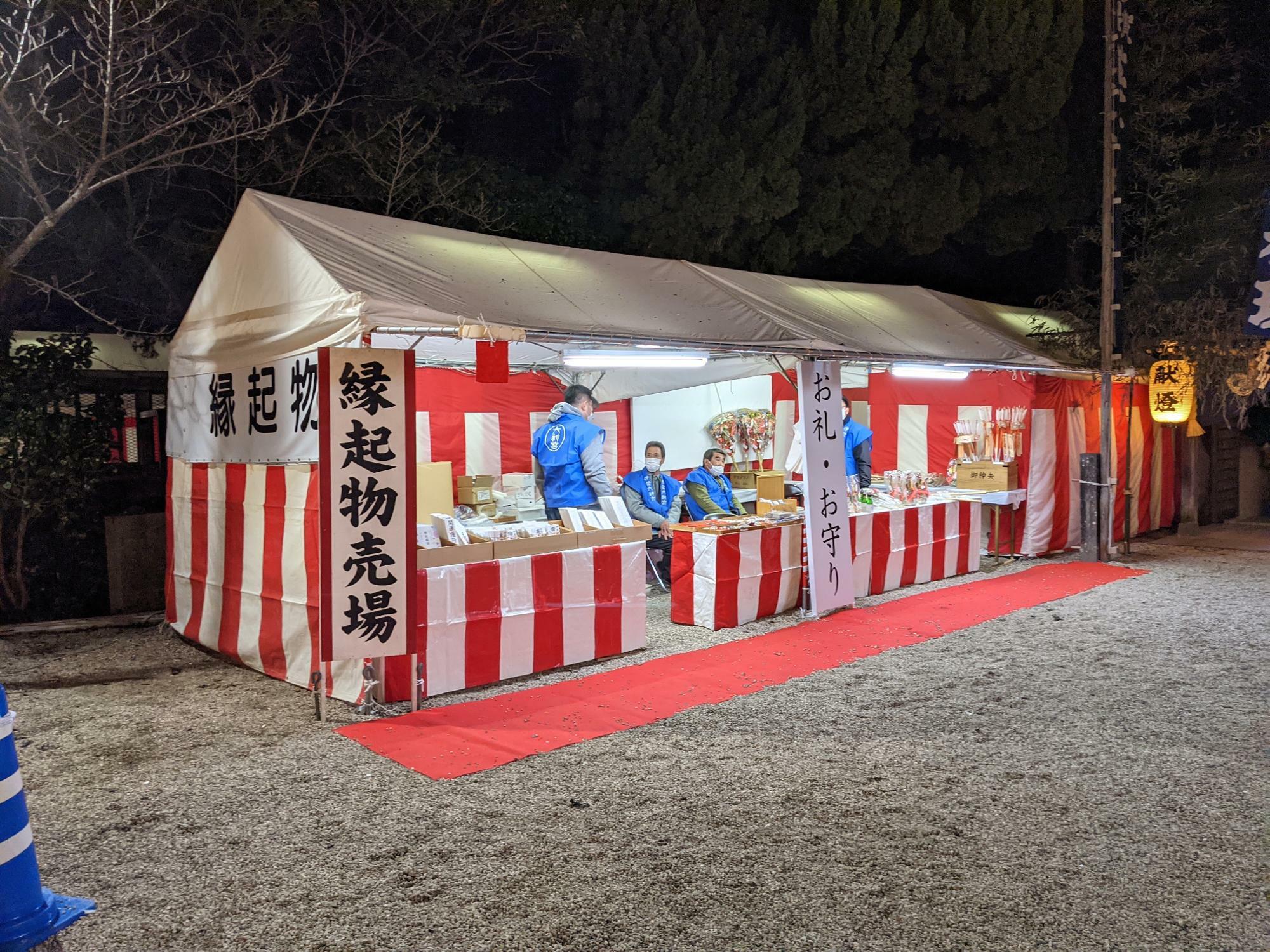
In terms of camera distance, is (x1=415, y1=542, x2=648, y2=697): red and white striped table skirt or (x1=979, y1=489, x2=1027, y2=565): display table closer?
(x1=415, y1=542, x2=648, y2=697): red and white striped table skirt

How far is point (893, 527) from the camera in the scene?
916cm

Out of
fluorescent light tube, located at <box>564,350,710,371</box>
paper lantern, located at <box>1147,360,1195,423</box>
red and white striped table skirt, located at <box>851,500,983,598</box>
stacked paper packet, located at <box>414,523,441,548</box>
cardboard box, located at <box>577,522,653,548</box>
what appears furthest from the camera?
paper lantern, located at <box>1147,360,1195,423</box>

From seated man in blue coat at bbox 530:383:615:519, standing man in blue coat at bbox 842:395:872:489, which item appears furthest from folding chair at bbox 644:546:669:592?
standing man in blue coat at bbox 842:395:872:489

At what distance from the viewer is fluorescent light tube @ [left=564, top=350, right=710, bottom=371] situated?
7.19m

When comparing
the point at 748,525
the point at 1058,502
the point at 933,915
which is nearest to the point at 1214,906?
the point at 933,915

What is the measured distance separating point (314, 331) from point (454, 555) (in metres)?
1.61

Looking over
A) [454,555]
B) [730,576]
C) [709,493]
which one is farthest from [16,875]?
[709,493]

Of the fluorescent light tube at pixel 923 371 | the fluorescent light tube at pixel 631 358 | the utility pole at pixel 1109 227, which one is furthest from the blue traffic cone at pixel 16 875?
the utility pole at pixel 1109 227

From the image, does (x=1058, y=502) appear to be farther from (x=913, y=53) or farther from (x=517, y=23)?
(x=517, y=23)

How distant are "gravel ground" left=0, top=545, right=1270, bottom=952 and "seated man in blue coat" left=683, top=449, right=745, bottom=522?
310 centimetres

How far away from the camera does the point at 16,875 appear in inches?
89.0

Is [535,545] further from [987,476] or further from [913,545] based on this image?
[987,476]

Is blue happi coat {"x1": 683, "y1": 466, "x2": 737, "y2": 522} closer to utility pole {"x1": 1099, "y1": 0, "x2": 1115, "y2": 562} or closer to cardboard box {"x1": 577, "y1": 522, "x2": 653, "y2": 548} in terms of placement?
cardboard box {"x1": 577, "y1": 522, "x2": 653, "y2": 548}

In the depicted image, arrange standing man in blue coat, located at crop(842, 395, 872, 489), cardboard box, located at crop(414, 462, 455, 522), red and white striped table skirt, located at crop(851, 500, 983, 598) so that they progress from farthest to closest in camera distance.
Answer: standing man in blue coat, located at crop(842, 395, 872, 489), red and white striped table skirt, located at crop(851, 500, 983, 598), cardboard box, located at crop(414, 462, 455, 522)
